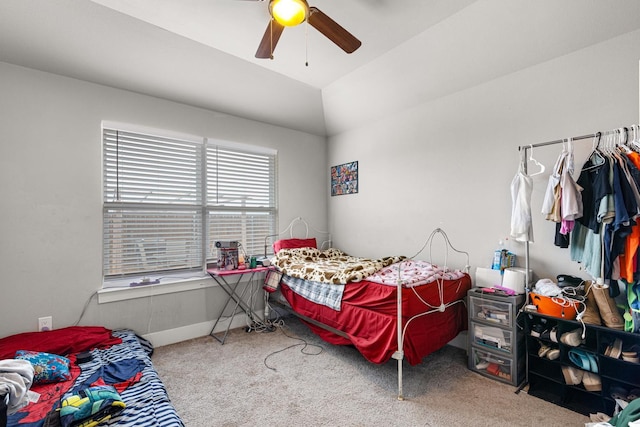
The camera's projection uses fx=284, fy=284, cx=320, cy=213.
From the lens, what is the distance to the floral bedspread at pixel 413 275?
2311 millimetres

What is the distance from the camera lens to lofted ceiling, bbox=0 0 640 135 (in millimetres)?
2111

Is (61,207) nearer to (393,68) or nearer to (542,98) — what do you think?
(393,68)

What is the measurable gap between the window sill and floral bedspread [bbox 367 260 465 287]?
197cm

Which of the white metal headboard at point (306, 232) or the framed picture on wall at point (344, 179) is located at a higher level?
the framed picture on wall at point (344, 179)

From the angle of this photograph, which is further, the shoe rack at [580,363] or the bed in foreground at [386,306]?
the bed in foreground at [386,306]

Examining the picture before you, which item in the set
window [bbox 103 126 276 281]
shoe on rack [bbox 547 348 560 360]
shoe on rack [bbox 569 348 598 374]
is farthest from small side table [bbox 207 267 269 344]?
shoe on rack [bbox 569 348 598 374]

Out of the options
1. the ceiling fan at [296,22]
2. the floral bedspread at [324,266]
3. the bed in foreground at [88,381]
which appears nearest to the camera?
the bed in foreground at [88,381]

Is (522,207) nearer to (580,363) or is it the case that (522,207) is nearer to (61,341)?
(580,363)

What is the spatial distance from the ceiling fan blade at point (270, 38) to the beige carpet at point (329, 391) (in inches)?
97.9

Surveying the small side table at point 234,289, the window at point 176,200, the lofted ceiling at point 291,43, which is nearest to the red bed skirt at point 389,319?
the small side table at point 234,289

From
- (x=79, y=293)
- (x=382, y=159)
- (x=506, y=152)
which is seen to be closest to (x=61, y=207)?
(x=79, y=293)

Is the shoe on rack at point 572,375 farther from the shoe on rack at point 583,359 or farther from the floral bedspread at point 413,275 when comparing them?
the floral bedspread at point 413,275

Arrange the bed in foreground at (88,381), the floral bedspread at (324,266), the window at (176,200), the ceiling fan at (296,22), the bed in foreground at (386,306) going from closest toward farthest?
the bed in foreground at (88,381)
the ceiling fan at (296,22)
the bed in foreground at (386,306)
the floral bedspread at (324,266)
the window at (176,200)

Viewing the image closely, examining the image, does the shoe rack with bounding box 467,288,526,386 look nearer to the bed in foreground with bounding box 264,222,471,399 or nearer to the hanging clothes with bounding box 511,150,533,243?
the bed in foreground with bounding box 264,222,471,399
